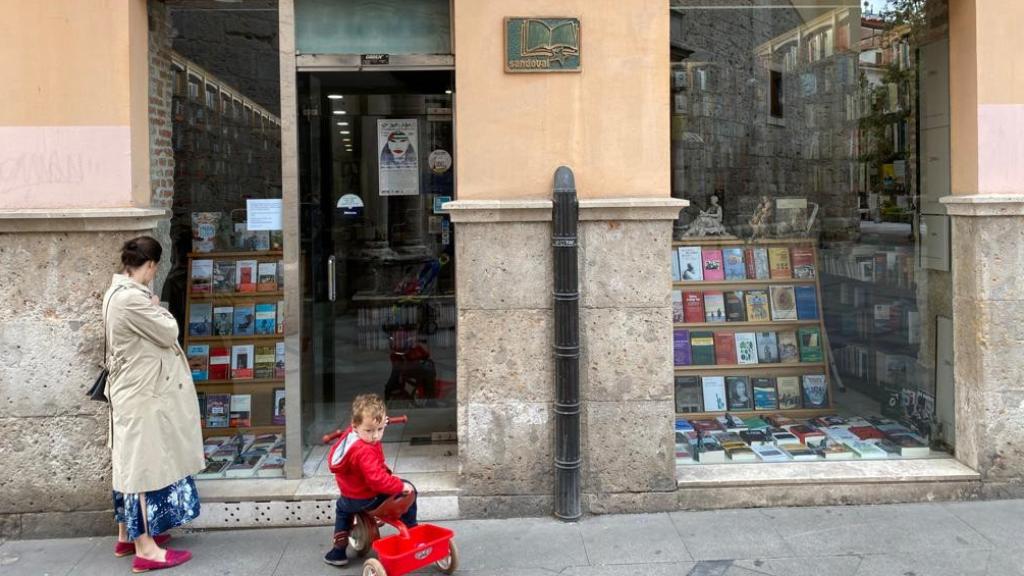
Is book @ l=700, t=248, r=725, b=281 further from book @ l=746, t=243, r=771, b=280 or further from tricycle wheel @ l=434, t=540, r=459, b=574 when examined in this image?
tricycle wheel @ l=434, t=540, r=459, b=574

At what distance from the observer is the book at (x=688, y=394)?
7.00 metres

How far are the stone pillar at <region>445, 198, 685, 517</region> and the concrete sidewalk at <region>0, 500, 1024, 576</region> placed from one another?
269 mm

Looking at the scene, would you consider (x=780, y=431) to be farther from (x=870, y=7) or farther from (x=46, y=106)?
(x=46, y=106)

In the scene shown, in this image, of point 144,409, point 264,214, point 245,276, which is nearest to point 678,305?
point 264,214

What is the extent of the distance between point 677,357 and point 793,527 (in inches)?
72.6

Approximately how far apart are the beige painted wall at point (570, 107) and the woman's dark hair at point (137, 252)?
190 centimetres

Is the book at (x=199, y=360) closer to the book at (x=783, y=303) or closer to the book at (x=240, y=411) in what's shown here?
the book at (x=240, y=411)

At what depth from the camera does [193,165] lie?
6574 millimetres

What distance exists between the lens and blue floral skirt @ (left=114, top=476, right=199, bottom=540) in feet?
16.8

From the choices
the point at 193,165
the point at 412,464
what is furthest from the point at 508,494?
the point at 193,165

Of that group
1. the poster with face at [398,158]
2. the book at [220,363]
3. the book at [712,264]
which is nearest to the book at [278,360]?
the book at [220,363]

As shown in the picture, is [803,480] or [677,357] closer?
[803,480]

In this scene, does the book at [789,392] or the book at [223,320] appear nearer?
the book at [223,320]

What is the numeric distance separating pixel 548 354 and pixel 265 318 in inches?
94.1
